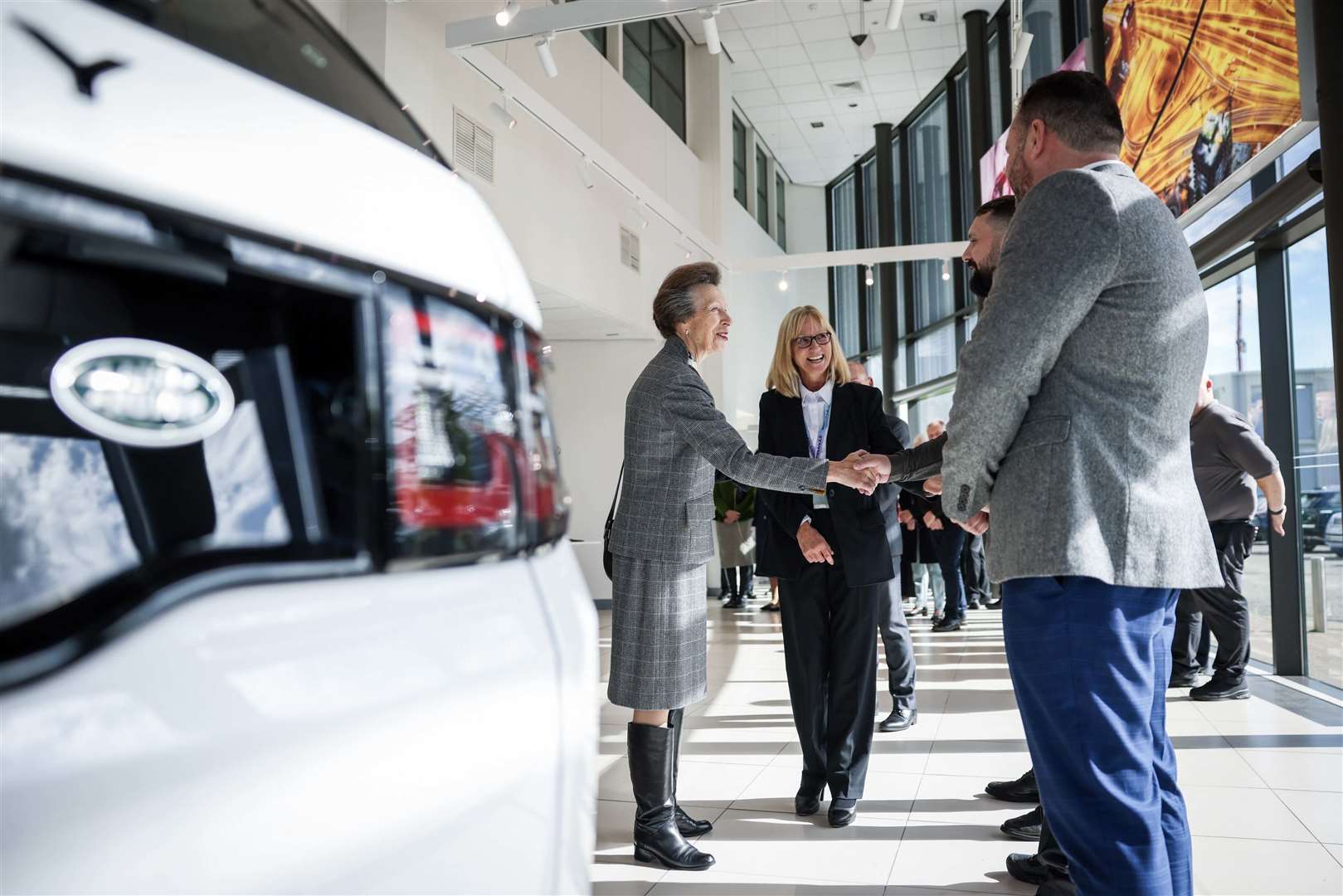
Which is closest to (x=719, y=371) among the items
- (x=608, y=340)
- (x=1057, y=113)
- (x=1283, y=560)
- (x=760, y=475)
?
(x=608, y=340)

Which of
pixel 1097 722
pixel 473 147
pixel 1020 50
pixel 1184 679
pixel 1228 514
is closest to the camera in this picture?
pixel 1097 722

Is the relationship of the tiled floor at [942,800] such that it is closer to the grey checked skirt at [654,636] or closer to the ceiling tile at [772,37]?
the grey checked skirt at [654,636]

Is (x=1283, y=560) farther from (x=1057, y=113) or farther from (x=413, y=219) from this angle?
(x=413, y=219)

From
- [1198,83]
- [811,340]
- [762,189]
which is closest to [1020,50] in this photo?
[1198,83]

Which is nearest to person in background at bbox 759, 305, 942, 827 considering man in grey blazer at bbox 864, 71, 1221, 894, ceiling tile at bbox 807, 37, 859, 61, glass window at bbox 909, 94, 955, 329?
man in grey blazer at bbox 864, 71, 1221, 894

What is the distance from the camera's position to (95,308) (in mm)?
501

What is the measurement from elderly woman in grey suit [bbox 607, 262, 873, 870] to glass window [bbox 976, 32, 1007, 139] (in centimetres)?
856

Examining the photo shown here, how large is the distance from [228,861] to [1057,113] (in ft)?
4.98

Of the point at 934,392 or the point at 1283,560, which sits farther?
the point at 934,392

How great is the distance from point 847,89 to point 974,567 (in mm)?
6557

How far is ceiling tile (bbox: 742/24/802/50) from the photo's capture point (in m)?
10.1

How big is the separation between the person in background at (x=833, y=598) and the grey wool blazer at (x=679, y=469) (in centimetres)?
34

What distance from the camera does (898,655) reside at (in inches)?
147

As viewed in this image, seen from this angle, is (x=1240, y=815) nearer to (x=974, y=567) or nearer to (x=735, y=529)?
(x=974, y=567)
